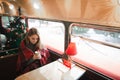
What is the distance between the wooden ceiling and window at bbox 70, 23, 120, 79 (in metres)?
0.12

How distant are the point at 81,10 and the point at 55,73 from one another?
104 cm

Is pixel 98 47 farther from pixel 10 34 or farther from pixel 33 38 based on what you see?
pixel 10 34

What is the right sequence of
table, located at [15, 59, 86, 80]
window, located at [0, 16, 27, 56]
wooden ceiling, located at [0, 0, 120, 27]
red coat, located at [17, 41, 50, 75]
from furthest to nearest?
window, located at [0, 16, 27, 56] → red coat, located at [17, 41, 50, 75] → table, located at [15, 59, 86, 80] → wooden ceiling, located at [0, 0, 120, 27]

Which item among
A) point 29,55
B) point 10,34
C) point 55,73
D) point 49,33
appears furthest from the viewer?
point 49,33

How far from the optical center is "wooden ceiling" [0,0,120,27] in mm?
1345

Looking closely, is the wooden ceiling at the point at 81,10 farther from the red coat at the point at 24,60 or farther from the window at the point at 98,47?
the red coat at the point at 24,60

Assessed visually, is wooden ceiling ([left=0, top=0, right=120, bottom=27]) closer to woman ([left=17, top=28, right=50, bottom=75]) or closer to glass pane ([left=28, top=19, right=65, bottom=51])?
glass pane ([left=28, top=19, right=65, bottom=51])

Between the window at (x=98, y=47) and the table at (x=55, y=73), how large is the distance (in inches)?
10.6

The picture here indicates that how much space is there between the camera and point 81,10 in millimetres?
1664

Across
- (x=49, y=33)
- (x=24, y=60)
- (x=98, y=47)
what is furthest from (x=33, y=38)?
(x=98, y=47)

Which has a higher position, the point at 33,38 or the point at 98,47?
the point at 33,38

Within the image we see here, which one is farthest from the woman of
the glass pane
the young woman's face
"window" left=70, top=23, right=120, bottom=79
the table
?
"window" left=70, top=23, right=120, bottom=79

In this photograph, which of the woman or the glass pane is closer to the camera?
the woman

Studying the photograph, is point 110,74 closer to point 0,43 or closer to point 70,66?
point 70,66
